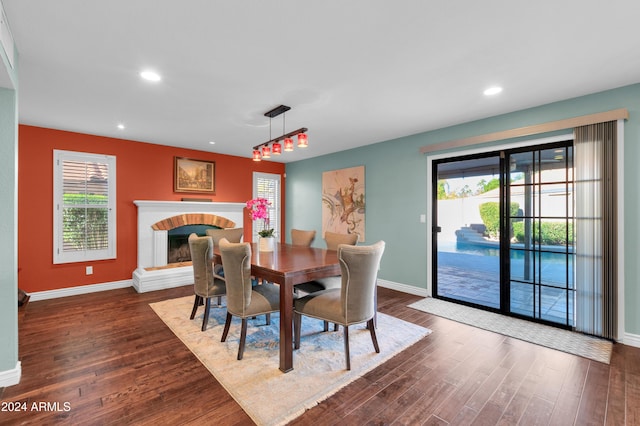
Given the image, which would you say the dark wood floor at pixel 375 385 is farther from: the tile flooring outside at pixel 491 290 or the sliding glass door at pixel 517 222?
the sliding glass door at pixel 517 222

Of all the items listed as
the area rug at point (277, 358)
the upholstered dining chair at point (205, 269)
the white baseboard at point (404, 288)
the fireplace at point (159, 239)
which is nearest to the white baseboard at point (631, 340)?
the area rug at point (277, 358)

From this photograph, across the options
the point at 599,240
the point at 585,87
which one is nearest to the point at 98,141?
the point at 585,87

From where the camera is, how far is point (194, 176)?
17.8ft

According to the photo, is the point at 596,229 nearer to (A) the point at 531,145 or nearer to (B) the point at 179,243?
(A) the point at 531,145

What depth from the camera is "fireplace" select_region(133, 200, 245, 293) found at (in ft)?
15.0

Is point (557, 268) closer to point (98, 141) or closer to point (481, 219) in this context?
point (481, 219)

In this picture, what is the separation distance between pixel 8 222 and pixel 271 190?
487cm

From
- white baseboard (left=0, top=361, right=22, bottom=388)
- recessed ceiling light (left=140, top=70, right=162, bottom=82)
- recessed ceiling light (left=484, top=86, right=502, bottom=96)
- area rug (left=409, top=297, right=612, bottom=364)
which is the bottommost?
area rug (left=409, top=297, right=612, bottom=364)

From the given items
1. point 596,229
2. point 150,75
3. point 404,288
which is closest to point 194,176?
point 150,75

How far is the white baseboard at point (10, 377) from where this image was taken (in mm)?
2041

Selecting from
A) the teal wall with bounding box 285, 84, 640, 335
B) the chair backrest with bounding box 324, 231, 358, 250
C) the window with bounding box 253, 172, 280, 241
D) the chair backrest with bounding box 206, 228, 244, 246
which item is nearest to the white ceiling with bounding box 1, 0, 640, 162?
the teal wall with bounding box 285, 84, 640, 335

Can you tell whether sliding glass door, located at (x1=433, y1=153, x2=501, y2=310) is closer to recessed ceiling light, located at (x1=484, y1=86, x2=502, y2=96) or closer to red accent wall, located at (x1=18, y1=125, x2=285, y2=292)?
recessed ceiling light, located at (x1=484, y1=86, x2=502, y2=96)

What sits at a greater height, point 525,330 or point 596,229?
point 596,229

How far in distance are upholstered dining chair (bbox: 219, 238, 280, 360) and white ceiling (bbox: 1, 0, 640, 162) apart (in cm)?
153
